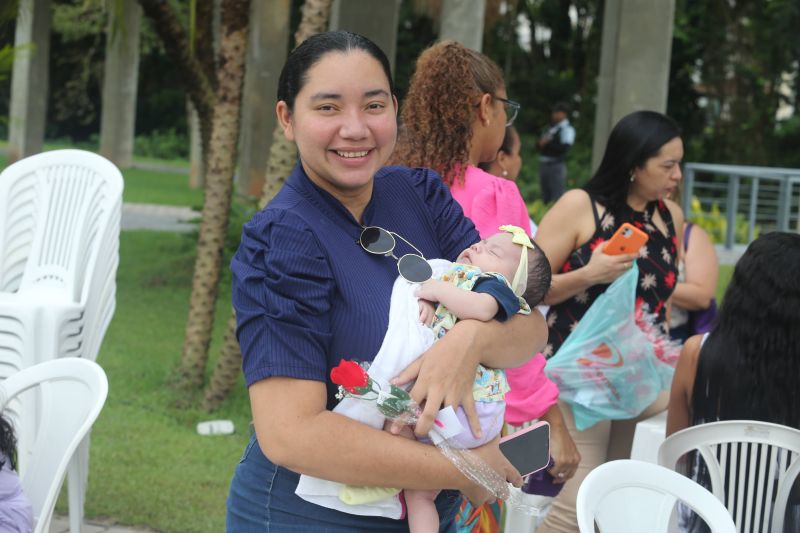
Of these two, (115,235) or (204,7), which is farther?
(204,7)

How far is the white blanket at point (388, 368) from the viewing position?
189cm

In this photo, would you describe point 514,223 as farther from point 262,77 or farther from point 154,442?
point 262,77

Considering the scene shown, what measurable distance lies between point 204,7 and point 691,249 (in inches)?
291

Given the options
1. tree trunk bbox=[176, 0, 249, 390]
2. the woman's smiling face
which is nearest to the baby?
the woman's smiling face

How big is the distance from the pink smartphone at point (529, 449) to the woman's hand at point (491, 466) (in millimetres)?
57

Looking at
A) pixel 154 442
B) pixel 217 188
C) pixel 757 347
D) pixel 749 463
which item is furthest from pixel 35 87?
pixel 749 463

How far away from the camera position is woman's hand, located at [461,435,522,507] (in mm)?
1974

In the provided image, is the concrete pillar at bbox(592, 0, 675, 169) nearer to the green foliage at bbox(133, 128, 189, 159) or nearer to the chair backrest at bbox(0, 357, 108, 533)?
the chair backrest at bbox(0, 357, 108, 533)

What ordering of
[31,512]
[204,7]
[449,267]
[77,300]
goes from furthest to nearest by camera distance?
[204,7] < [77,300] < [31,512] < [449,267]

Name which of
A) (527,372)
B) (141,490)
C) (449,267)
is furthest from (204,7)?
(449,267)

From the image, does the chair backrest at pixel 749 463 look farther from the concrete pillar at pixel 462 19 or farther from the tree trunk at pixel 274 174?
the concrete pillar at pixel 462 19

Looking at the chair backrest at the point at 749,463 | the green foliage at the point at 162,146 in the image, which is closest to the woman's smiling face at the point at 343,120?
the chair backrest at the point at 749,463

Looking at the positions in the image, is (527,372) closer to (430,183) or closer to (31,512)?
(430,183)

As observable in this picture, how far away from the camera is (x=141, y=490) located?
5398 mm
